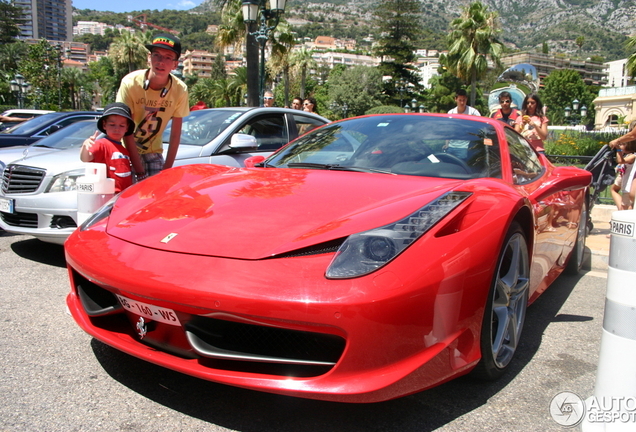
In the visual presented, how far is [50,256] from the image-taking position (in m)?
4.64

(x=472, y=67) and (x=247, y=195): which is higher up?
(x=472, y=67)

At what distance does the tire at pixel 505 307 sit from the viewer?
2182 mm

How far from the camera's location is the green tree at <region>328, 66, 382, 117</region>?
7338cm

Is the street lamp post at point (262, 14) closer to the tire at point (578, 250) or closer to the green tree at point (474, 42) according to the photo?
the tire at point (578, 250)

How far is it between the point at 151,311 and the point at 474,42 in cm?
4711

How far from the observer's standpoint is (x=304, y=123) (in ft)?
21.0

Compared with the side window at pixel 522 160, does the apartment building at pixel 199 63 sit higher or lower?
higher

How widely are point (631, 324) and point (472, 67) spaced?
4649cm

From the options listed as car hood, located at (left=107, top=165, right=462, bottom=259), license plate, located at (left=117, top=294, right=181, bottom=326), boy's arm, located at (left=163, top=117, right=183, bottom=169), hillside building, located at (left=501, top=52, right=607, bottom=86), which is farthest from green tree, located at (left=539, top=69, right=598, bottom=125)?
license plate, located at (left=117, top=294, right=181, bottom=326)

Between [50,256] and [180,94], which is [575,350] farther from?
[50,256]

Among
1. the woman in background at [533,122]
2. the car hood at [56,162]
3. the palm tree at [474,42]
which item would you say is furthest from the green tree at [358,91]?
the car hood at [56,162]

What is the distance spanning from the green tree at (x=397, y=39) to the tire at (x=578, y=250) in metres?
65.8

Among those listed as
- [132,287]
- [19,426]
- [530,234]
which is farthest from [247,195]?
[530,234]

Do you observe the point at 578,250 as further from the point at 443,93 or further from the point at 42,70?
the point at 443,93
